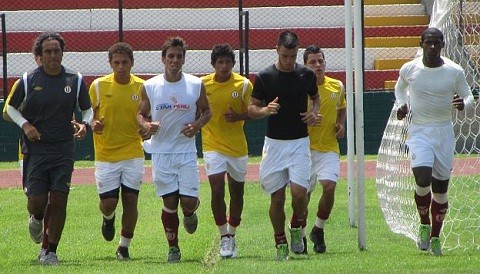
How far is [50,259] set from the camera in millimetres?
12148

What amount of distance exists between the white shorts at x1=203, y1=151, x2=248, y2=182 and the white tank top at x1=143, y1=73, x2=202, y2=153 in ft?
2.03

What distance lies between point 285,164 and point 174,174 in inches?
43.1

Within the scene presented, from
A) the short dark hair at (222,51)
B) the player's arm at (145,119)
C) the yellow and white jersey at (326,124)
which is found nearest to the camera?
the player's arm at (145,119)

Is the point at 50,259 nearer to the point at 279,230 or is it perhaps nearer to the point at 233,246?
the point at 233,246

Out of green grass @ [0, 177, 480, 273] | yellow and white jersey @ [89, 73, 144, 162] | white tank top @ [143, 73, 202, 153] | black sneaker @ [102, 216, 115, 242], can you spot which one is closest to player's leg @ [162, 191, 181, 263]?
green grass @ [0, 177, 480, 273]

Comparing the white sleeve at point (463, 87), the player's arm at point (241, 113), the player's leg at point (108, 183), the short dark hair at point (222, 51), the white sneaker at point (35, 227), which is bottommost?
the white sneaker at point (35, 227)

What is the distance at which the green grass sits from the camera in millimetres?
11508

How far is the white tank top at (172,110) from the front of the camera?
40.4 ft

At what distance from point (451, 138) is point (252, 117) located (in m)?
2.06

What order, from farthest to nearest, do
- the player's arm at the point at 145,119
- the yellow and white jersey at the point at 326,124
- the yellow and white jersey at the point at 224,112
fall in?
the yellow and white jersey at the point at 326,124
the yellow and white jersey at the point at 224,112
the player's arm at the point at 145,119

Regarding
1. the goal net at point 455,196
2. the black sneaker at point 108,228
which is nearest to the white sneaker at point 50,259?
the black sneaker at point 108,228

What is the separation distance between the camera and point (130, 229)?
12852 mm

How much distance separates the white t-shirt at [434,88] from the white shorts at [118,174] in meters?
2.76

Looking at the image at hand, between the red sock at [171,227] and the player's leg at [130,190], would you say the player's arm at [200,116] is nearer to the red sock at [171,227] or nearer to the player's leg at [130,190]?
the red sock at [171,227]
